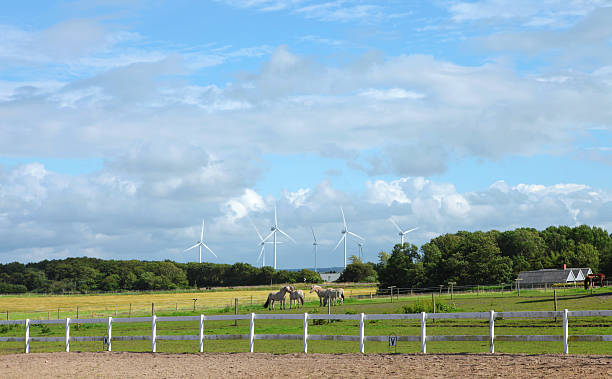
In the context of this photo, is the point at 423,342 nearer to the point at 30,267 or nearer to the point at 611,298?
the point at 611,298

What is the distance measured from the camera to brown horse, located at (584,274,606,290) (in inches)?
2547

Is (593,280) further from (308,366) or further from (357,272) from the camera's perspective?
(357,272)

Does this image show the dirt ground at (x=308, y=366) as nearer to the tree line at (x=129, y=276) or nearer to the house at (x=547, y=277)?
the house at (x=547, y=277)

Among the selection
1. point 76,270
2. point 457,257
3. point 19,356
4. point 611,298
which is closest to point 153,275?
point 76,270

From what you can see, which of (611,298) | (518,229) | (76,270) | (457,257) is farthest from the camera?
(76,270)

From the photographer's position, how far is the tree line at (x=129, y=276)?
5276 inches

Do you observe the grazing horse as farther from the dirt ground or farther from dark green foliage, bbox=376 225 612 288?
the dirt ground

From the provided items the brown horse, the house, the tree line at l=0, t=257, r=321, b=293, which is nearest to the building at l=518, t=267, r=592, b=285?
the house

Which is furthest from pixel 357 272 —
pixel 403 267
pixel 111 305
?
pixel 111 305

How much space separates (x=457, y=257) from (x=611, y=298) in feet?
148

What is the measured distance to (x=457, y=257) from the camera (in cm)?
9344

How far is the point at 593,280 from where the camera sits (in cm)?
7031

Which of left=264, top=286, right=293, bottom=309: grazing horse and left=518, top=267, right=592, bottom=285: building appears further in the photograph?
left=518, top=267, right=592, bottom=285: building

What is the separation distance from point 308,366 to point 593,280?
201ft
